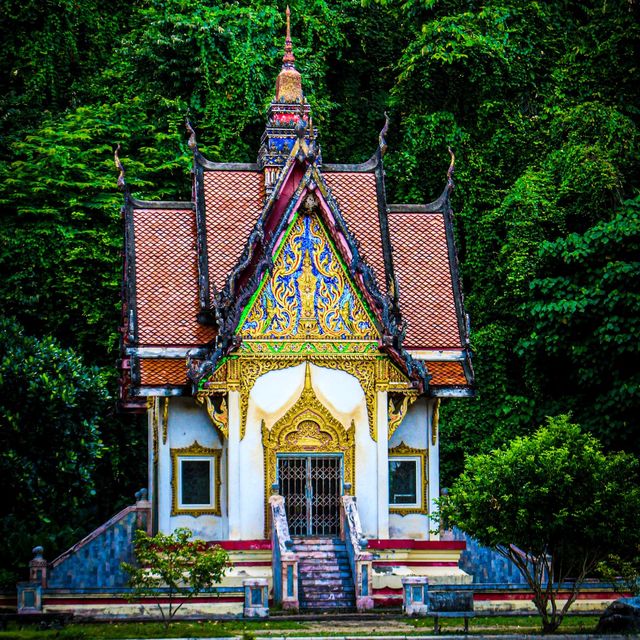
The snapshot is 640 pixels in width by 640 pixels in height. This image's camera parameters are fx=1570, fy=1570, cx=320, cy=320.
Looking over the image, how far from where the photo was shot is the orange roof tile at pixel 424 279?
32375 millimetres

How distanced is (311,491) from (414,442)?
250 centimetres

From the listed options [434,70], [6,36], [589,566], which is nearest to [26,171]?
[6,36]

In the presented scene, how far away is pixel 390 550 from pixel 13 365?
8506mm

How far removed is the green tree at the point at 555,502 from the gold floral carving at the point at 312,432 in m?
4.51

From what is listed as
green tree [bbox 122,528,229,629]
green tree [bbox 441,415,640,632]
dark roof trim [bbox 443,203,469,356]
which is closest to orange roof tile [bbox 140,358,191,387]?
green tree [bbox 122,528,229,629]

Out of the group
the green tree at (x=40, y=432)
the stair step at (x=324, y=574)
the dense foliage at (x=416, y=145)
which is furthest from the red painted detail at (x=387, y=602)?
the dense foliage at (x=416, y=145)

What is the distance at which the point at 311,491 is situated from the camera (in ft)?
101

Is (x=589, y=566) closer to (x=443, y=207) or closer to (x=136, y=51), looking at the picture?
(x=443, y=207)

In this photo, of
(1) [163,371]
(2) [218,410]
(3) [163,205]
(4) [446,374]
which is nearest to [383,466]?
(4) [446,374]

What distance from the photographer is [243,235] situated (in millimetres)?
32062

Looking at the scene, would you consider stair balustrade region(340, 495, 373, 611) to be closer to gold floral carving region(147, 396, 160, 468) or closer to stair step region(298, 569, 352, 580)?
stair step region(298, 569, 352, 580)

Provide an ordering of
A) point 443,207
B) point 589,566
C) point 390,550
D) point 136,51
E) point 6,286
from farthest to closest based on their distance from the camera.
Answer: point 136,51 < point 6,286 < point 443,207 < point 390,550 < point 589,566

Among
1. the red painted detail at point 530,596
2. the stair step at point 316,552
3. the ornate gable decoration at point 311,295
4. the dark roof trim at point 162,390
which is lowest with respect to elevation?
the red painted detail at point 530,596

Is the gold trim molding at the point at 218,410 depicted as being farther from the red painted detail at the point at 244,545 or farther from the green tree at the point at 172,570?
the green tree at the point at 172,570
